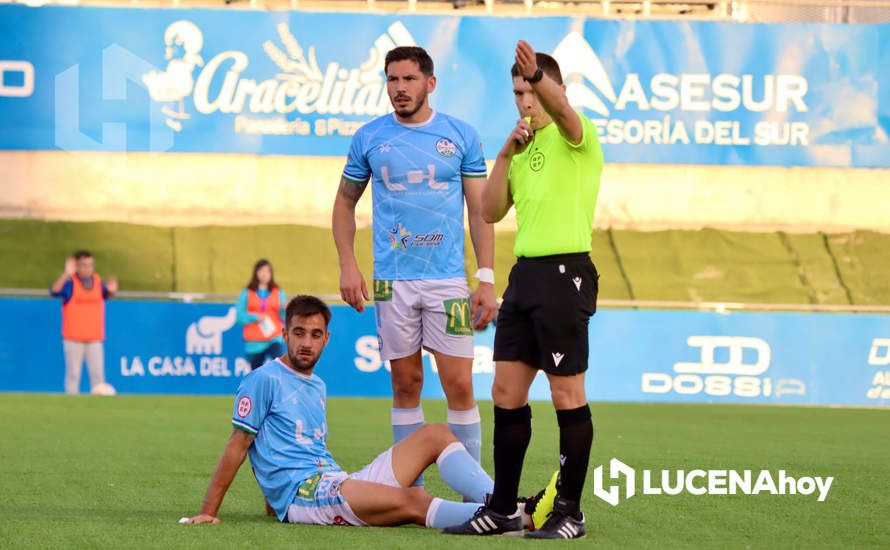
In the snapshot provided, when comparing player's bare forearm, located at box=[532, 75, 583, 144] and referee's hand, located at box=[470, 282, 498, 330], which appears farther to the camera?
referee's hand, located at box=[470, 282, 498, 330]

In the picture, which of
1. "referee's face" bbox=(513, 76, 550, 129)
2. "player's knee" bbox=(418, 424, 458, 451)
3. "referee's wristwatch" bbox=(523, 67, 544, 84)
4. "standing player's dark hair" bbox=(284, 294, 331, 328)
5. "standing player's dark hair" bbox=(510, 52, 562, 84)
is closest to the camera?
"referee's wristwatch" bbox=(523, 67, 544, 84)

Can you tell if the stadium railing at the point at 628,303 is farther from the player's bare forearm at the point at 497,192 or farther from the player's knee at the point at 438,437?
the player's bare forearm at the point at 497,192

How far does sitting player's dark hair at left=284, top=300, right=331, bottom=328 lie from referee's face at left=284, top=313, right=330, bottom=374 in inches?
0.5

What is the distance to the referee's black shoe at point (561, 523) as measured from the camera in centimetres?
591

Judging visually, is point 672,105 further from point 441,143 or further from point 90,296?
point 441,143

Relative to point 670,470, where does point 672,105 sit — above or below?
above

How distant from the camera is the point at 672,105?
23.4 m

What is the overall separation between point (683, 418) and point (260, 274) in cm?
508

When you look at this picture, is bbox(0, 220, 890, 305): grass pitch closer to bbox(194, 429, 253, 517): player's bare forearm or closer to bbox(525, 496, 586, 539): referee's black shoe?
bbox(194, 429, 253, 517): player's bare forearm

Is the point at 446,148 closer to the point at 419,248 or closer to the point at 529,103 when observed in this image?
the point at 419,248

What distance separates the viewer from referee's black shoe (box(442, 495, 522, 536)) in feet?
19.6

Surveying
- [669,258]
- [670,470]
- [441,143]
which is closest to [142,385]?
[669,258]

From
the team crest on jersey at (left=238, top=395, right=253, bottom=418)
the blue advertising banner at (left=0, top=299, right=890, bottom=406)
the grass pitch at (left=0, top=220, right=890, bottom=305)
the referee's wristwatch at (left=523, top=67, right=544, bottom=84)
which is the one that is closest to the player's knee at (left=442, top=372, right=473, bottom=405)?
the team crest on jersey at (left=238, top=395, right=253, bottom=418)
